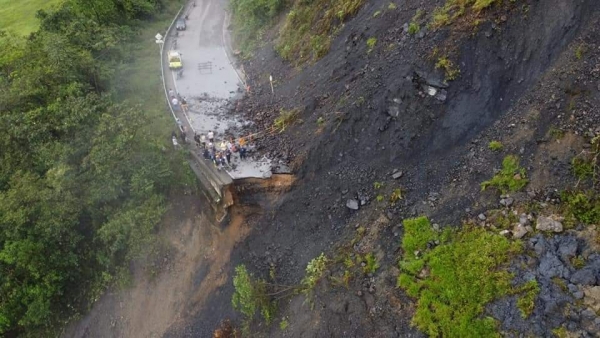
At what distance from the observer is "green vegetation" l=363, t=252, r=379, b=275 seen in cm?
1600

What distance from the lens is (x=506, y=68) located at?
17797mm

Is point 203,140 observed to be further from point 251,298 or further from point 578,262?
point 578,262

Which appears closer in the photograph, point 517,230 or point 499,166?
point 517,230

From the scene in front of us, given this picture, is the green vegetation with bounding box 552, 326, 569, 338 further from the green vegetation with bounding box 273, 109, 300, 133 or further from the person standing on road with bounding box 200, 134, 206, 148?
the person standing on road with bounding box 200, 134, 206, 148

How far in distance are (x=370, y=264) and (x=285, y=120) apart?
32.5 ft

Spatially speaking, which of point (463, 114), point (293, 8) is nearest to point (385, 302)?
point (463, 114)

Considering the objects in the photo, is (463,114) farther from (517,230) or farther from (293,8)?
(293,8)

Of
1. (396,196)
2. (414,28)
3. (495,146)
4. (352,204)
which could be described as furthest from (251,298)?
(414,28)

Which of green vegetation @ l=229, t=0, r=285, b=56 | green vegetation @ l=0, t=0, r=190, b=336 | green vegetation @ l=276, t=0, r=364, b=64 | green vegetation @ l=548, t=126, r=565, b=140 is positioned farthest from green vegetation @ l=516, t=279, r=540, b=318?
green vegetation @ l=229, t=0, r=285, b=56

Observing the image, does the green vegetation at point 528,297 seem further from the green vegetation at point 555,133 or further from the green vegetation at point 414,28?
the green vegetation at point 414,28

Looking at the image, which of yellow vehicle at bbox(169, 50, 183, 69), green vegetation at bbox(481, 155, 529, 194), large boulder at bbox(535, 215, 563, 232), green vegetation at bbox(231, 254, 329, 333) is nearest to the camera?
large boulder at bbox(535, 215, 563, 232)

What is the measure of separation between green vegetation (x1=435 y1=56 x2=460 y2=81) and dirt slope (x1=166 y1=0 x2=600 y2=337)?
0.96ft

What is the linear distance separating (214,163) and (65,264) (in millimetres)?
9100

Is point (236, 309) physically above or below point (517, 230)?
below
